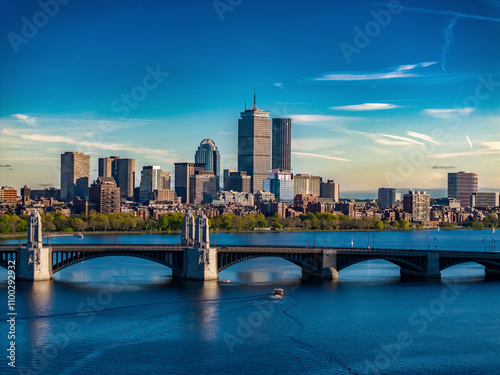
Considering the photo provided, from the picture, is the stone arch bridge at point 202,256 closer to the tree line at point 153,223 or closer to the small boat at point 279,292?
the small boat at point 279,292

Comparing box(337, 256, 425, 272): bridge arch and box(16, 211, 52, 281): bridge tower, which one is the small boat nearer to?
box(337, 256, 425, 272): bridge arch

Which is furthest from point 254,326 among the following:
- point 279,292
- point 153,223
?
point 153,223

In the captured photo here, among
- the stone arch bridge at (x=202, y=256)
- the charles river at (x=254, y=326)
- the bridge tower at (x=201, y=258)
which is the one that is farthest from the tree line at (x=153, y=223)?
the charles river at (x=254, y=326)

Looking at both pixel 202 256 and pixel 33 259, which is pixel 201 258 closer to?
pixel 202 256

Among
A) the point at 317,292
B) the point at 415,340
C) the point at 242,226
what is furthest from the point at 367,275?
the point at 242,226

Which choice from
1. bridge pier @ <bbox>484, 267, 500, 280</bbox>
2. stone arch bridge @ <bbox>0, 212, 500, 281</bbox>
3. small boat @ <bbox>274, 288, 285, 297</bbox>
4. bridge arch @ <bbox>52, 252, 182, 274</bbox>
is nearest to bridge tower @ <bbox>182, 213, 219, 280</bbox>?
stone arch bridge @ <bbox>0, 212, 500, 281</bbox>

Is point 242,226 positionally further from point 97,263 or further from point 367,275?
point 367,275
